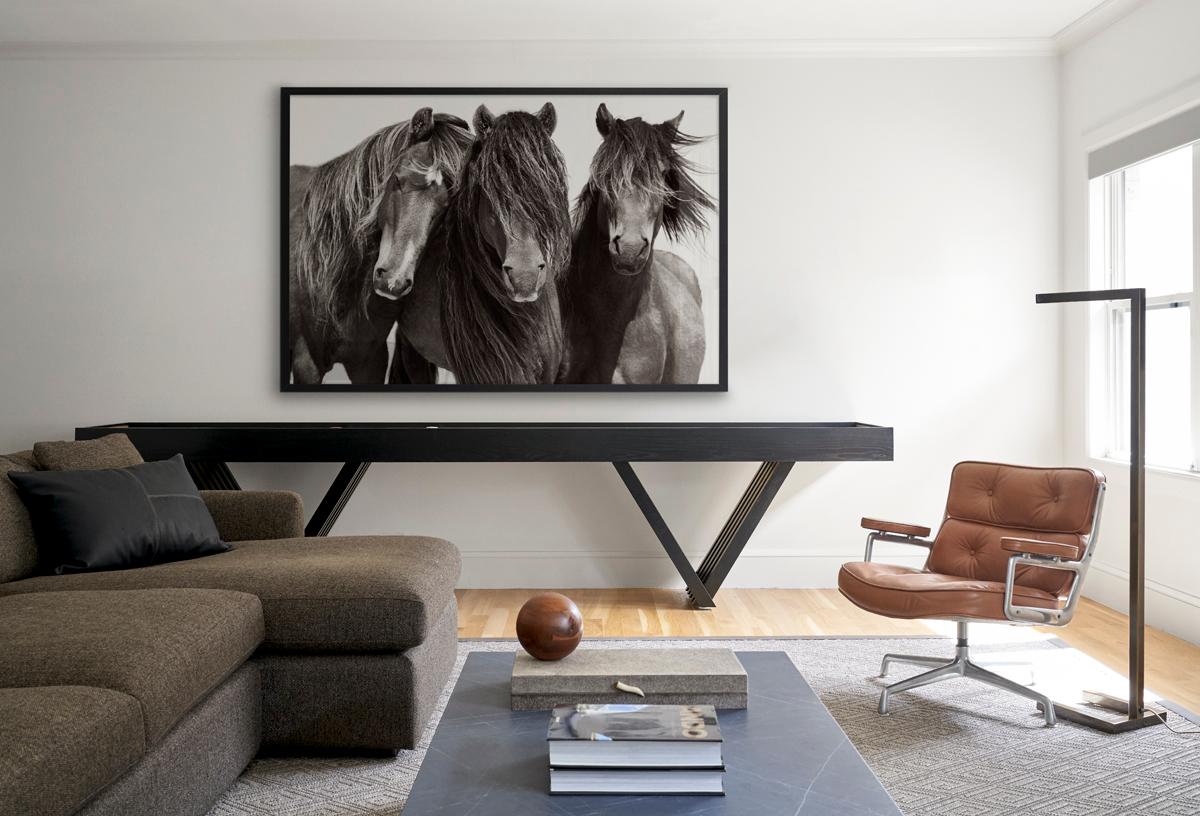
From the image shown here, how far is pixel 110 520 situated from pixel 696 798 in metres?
2.01

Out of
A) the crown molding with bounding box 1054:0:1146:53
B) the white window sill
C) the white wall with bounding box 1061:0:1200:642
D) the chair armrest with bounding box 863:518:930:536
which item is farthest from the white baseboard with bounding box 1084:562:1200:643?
the crown molding with bounding box 1054:0:1146:53

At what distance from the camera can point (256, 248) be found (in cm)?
449

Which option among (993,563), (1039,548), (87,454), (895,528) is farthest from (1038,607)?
(87,454)

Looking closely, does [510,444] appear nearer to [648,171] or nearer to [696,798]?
[648,171]

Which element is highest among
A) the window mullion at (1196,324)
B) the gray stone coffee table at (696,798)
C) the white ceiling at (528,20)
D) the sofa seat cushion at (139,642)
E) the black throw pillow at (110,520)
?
the white ceiling at (528,20)

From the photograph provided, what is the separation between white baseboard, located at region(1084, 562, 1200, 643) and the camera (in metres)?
3.60

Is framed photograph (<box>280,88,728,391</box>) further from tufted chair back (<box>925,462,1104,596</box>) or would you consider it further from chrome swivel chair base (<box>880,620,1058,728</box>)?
chrome swivel chair base (<box>880,620,1058,728</box>)

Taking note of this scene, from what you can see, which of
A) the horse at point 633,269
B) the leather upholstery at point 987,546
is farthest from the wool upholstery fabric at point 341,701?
the horse at point 633,269

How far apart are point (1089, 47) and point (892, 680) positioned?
9.99 ft

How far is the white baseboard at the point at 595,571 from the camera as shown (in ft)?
14.9

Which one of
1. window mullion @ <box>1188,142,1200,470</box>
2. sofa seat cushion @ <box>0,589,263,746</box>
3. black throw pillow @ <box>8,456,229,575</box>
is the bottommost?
sofa seat cushion @ <box>0,589,263,746</box>

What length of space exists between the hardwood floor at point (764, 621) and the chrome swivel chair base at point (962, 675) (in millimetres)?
692

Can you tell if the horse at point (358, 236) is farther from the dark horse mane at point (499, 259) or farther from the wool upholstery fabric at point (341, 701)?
the wool upholstery fabric at point (341, 701)

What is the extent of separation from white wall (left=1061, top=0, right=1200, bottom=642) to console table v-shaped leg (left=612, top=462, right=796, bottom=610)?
144 cm
